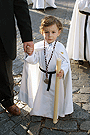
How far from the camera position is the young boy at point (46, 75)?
96.7 inches

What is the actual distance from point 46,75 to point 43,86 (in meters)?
0.22

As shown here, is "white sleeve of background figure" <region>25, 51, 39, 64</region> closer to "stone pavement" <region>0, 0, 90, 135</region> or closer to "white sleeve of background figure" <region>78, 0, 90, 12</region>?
"stone pavement" <region>0, 0, 90, 135</region>

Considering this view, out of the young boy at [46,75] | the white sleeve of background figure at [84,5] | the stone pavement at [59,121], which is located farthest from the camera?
the white sleeve of background figure at [84,5]

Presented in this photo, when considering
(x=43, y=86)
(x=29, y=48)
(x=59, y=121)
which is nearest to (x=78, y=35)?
(x=43, y=86)

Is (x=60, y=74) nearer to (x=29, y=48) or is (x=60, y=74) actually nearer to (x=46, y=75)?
(x=46, y=75)

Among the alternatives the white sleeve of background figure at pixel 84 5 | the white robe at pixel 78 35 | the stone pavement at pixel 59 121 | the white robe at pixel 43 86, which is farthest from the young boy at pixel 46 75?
the white robe at pixel 78 35

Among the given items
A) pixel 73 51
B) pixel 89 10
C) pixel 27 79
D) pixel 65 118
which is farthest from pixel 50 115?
pixel 89 10

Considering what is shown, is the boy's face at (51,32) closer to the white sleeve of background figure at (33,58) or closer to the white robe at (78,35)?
the white sleeve of background figure at (33,58)

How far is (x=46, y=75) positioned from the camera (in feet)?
8.64

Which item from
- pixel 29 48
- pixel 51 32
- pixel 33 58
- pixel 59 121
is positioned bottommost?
pixel 59 121

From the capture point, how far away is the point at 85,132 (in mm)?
2752

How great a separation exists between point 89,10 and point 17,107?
96.3 inches

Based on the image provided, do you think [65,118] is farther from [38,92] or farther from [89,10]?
[89,10]

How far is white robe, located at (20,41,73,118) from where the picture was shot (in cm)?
255
